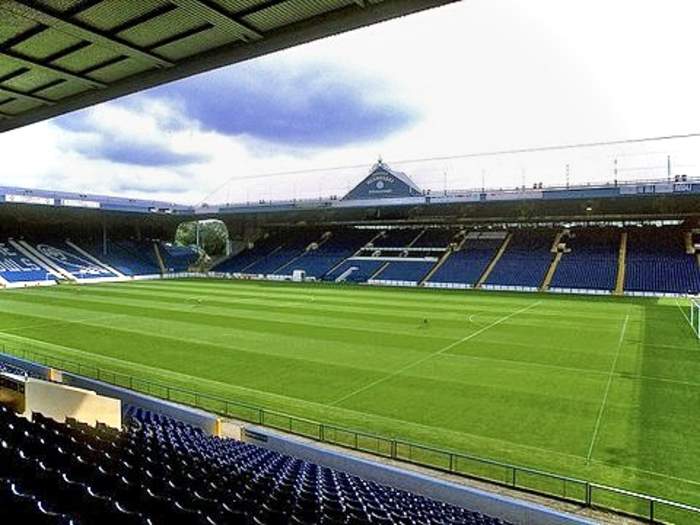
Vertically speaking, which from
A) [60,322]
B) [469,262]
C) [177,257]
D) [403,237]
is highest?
[403,237]

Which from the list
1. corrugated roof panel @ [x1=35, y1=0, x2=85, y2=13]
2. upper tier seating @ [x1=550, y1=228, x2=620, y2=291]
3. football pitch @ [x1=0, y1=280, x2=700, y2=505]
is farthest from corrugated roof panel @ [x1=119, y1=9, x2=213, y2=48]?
upper tier seating @ [x1=550, y1=228, x2=620, y2=291]

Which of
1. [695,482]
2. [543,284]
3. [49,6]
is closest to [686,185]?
[543,284]

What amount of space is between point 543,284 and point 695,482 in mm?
37541

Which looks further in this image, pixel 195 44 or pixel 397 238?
pixel 397 238

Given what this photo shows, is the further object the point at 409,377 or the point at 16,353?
the point at 16,353

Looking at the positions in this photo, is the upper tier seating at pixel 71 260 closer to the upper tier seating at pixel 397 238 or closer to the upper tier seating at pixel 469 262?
the upper tier seating at pixel 397 238

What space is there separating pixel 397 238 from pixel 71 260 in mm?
39543

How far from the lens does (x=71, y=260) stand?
6194 centimetres

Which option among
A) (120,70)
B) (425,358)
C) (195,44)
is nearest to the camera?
(195,44)

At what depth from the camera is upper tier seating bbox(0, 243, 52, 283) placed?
53312mm

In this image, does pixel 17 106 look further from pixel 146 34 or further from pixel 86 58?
pixel 146 34

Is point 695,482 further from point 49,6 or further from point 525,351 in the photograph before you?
point 49,6

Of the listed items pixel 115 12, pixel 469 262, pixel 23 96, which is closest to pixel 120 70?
pixel 115 12

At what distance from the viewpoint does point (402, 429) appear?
12.9 meters
